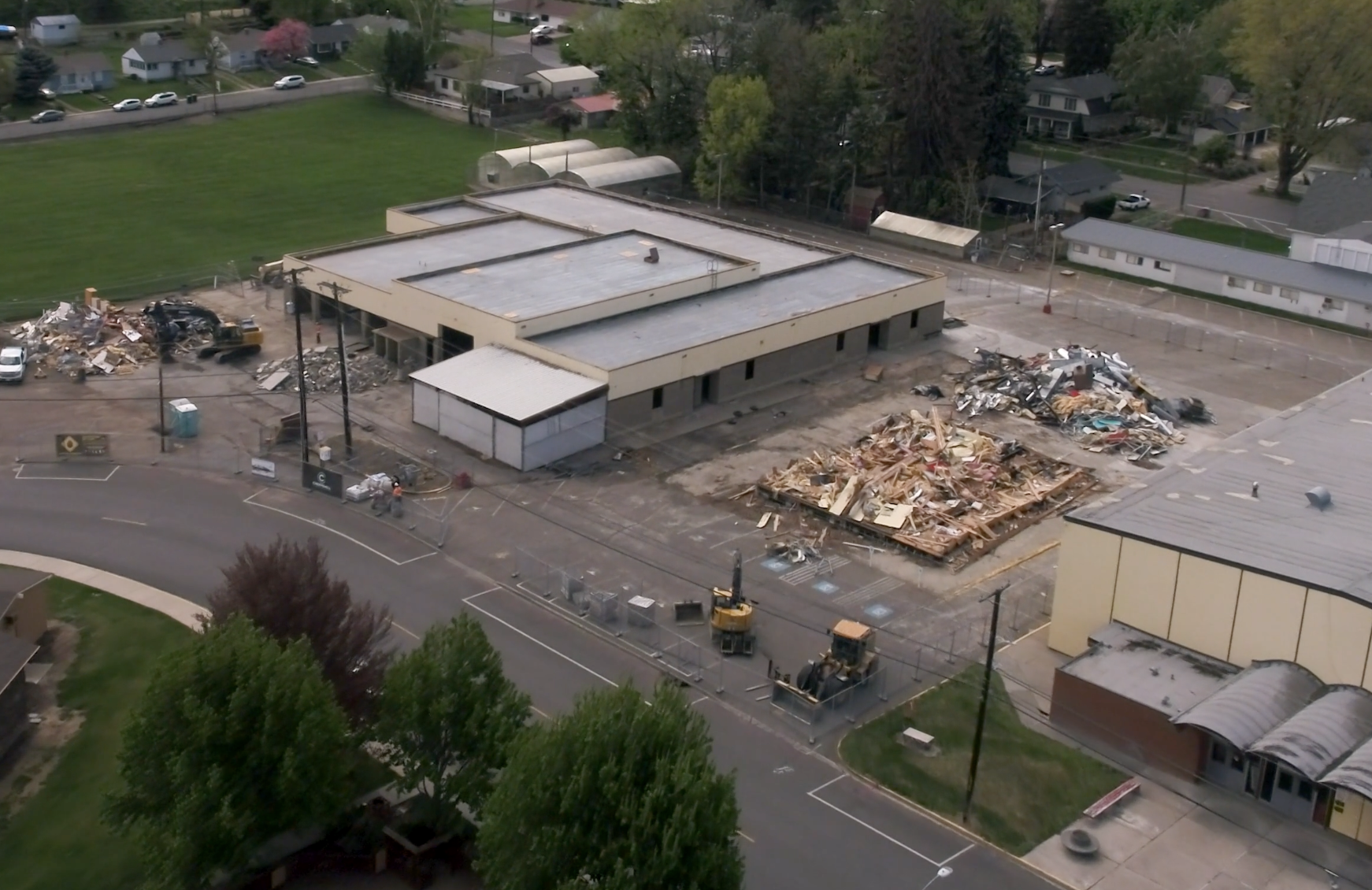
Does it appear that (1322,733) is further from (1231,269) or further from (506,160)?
(506,160)

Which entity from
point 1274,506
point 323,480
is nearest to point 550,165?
point 323,480

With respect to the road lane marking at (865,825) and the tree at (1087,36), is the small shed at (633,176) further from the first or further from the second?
the road lane marking at (865,825)

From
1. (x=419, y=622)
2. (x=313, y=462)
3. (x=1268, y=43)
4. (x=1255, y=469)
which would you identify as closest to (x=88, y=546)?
(x=313, y=462)

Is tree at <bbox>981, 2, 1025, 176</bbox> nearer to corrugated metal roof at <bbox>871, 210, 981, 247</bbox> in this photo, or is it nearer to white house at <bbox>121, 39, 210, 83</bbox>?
corrugated metal roof at <bbox>871, 210, 981, 247</bbox>

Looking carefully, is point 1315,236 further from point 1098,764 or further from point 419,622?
point 419,622

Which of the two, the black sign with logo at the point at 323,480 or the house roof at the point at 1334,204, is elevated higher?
the house roof at the point at 1334,204

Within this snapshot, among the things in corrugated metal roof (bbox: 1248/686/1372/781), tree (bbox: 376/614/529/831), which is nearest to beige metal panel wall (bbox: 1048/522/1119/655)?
corrugated metal roof (bbox: 1248/686/1372/781)

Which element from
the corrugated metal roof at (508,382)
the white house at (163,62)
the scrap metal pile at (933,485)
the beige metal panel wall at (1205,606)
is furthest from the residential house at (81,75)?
the beige metal panel wall at (1205,606)

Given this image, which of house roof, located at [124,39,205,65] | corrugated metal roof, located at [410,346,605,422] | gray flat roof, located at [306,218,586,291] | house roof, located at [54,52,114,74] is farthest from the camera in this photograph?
house roof, located at [124,39,205,65]
